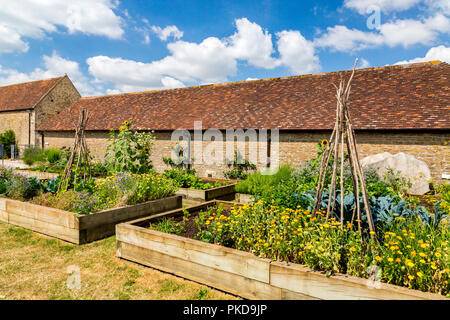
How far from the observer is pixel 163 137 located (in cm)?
1631

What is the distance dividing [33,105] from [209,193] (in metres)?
22.8

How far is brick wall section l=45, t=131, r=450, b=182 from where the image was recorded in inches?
418

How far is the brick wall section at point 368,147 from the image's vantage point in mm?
10617

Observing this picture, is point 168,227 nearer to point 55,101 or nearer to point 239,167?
point 239,167

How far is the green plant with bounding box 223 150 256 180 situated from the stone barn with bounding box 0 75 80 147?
18388 mm

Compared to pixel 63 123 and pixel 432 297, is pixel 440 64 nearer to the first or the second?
pixel 432 297

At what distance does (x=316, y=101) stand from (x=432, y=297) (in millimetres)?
12238

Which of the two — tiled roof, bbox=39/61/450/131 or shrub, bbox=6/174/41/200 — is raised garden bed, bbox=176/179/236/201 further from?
tiled roof, bbox=39/61/450/131

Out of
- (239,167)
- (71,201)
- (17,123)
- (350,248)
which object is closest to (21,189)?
(71,201)

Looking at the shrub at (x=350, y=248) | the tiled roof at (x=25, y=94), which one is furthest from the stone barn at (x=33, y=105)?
the shrub at (x=350, y=248)

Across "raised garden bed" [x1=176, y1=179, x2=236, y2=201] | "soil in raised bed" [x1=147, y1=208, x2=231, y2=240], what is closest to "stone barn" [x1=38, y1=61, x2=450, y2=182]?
"raised garden bed" [x1=176, y1=179, x2=236, y2=201]

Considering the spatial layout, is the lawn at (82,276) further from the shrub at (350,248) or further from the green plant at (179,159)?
the green plant at (179,159)

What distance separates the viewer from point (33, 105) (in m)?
24.6

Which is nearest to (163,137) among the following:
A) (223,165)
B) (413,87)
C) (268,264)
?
(223,165)
